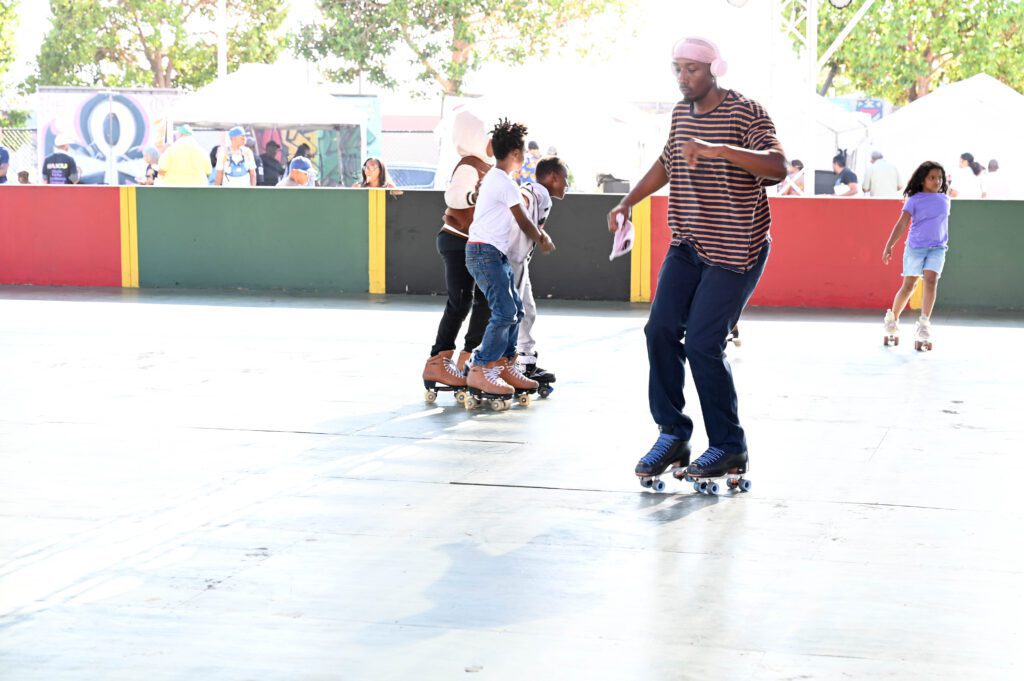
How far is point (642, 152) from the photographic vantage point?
95.3ft

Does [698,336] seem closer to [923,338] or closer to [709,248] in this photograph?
[709,248]

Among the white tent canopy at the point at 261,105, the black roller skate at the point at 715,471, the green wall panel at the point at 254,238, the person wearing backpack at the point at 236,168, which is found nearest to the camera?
the black roller skate at the point at 715,471

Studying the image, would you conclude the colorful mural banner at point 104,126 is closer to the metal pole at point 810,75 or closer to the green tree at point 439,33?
the green tree at point 439,33

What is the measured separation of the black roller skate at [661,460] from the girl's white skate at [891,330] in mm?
6090

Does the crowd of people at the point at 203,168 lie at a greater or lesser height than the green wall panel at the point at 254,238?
greater

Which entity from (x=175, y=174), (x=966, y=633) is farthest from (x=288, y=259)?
(x=966, y=633)

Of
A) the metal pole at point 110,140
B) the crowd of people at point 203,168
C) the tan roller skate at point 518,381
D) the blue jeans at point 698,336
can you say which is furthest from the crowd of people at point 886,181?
the metal pole at point 110,140

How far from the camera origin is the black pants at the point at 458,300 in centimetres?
901

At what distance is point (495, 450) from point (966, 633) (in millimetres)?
3378

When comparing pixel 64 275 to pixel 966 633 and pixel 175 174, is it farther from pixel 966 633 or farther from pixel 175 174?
pixel 966 633

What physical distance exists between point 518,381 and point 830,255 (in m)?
7.61

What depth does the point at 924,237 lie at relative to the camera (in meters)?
12.0

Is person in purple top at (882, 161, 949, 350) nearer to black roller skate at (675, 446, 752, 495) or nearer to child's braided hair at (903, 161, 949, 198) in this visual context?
child's braided hair at (903, 161, 949, 198)

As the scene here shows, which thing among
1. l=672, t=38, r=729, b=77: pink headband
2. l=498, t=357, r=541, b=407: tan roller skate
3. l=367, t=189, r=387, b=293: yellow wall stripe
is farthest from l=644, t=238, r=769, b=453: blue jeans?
l=367, t=189, r=387, b=293: yellow wall stripe
